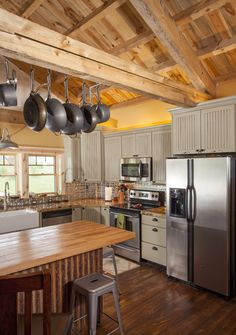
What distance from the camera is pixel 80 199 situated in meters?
5.74

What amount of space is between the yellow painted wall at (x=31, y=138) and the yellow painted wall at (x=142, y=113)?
6.52 ft

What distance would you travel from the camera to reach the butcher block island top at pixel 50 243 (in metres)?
1.76

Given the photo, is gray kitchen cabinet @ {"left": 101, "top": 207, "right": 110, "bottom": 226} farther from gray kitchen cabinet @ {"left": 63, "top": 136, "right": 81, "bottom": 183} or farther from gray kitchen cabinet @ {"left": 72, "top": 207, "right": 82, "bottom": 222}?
gray kitchen cabinet @ {"left": 63, "top": 136, "right": 81, "bottom": 183}

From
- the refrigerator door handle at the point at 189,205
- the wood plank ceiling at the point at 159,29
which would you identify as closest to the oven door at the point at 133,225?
the refrigerator door handle at the point at 189,205

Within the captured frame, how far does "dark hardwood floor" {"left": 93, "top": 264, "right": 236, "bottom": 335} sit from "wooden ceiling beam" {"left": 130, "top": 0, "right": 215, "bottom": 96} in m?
2.82

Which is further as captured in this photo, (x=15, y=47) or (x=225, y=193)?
(x=225, y=193)

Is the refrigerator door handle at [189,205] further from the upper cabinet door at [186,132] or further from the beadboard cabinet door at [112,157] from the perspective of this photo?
the beadboard cabinet door at [112,157]

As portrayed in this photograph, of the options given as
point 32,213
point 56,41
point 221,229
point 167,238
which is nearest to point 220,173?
point 221,229

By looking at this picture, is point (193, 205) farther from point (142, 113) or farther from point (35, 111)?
point (142, 113)

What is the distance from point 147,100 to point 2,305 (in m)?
4.44

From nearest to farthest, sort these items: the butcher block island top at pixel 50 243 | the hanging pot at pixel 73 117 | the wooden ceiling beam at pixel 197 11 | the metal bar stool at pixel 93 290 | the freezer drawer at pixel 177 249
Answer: the butcher block island top at pixel 50 243 → the metal bar stool at pixel 93 290 → the hanging pot at pixel 73 117 → the wooden ceiling beam at pixel 197 11 → the freezer drawer at pixel 177 249

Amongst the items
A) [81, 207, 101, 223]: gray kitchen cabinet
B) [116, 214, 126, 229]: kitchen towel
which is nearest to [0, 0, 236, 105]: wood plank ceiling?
[116, 214, 126, 229]: kitchen towel

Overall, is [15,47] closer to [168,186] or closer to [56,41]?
[56,41]

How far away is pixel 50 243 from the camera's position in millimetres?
2168
